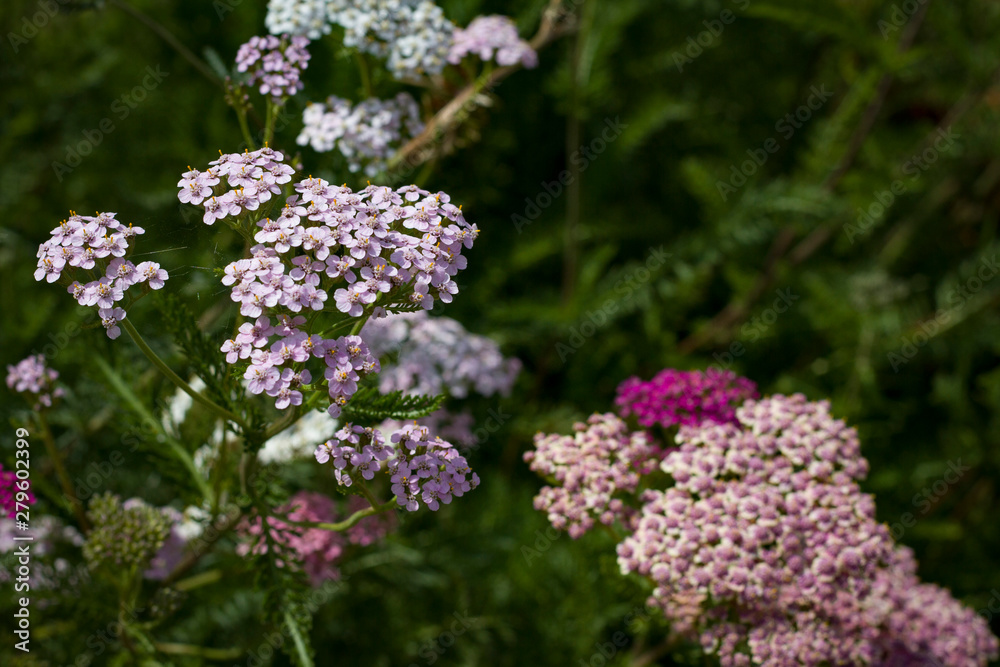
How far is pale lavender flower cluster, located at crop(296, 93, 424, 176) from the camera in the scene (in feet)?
8.70

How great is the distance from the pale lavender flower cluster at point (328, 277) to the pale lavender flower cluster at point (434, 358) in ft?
4.24

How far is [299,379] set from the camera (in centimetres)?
181

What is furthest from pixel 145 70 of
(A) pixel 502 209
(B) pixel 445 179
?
(B) pixel 445 179

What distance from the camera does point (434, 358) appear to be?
343 cm

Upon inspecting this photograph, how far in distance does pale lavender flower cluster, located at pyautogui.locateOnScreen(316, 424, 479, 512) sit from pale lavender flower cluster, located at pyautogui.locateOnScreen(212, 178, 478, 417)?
4.3 inches

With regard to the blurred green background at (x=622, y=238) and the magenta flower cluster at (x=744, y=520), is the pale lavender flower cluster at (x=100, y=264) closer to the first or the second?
the magenta flower cluster at (x=744, y=520)

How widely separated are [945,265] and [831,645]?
428 cm

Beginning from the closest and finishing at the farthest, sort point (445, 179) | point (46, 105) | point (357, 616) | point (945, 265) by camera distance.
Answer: point (445, 179)
point (357, 616)
point (46, 105)
point (945, 265)

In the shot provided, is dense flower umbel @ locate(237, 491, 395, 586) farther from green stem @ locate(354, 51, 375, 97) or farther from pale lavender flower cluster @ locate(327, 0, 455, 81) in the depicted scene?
pale lavender flower cluster @ locate(327, 0, 455, 81)

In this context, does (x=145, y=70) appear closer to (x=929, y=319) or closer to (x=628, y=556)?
(x=628, y=556)

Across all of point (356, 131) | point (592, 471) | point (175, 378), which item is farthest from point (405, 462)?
point (356, 131)

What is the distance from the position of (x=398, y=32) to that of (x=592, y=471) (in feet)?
5.36

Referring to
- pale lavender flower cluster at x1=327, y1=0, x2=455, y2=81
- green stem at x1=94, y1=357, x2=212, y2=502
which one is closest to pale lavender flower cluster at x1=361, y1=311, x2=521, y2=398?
green stem at x1=94, y1=357, x2=212, y2=502

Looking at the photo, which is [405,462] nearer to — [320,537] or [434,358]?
[320,537]
